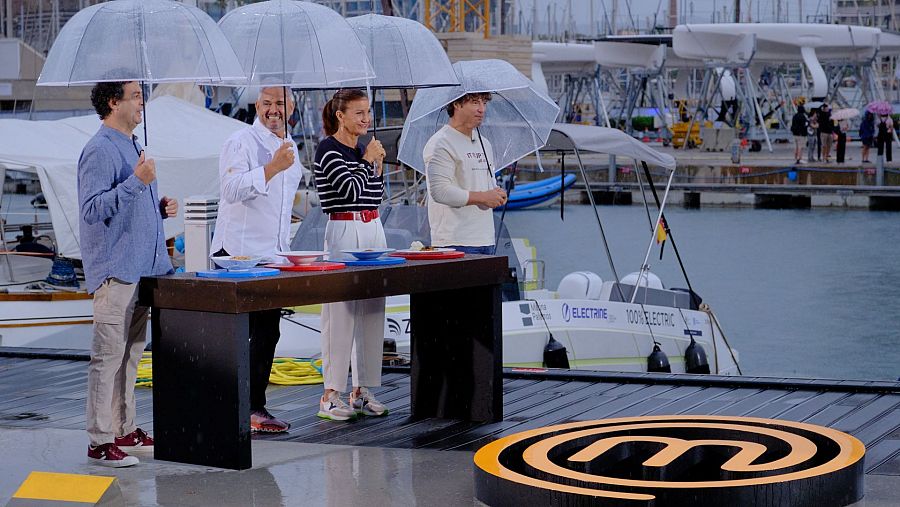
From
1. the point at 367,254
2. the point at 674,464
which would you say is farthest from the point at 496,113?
the point at 674,464

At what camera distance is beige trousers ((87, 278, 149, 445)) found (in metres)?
6.19

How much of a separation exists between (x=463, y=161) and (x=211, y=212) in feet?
4.56

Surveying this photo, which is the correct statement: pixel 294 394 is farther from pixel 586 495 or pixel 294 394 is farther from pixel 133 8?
pixel 586 495

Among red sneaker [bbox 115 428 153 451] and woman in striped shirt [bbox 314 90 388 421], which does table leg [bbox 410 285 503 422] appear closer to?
woman in striped shirt [bbox 314 90 388 421]

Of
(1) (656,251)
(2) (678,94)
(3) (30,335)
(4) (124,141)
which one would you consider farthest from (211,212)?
(2) (678,94)

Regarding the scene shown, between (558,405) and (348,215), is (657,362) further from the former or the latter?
(348,215)

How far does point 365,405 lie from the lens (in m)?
7.56

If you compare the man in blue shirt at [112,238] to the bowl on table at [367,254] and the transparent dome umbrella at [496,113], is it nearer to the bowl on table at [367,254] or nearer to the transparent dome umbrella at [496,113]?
the bowl on table at [367,254]

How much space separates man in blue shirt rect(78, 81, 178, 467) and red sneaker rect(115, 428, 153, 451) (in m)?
0.18

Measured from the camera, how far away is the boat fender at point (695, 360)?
1398cm

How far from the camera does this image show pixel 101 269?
6.16 m

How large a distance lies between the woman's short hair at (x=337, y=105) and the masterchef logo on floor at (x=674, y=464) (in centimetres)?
189

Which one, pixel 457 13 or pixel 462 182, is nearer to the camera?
pixel 462 182

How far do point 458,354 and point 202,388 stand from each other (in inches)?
64.1
